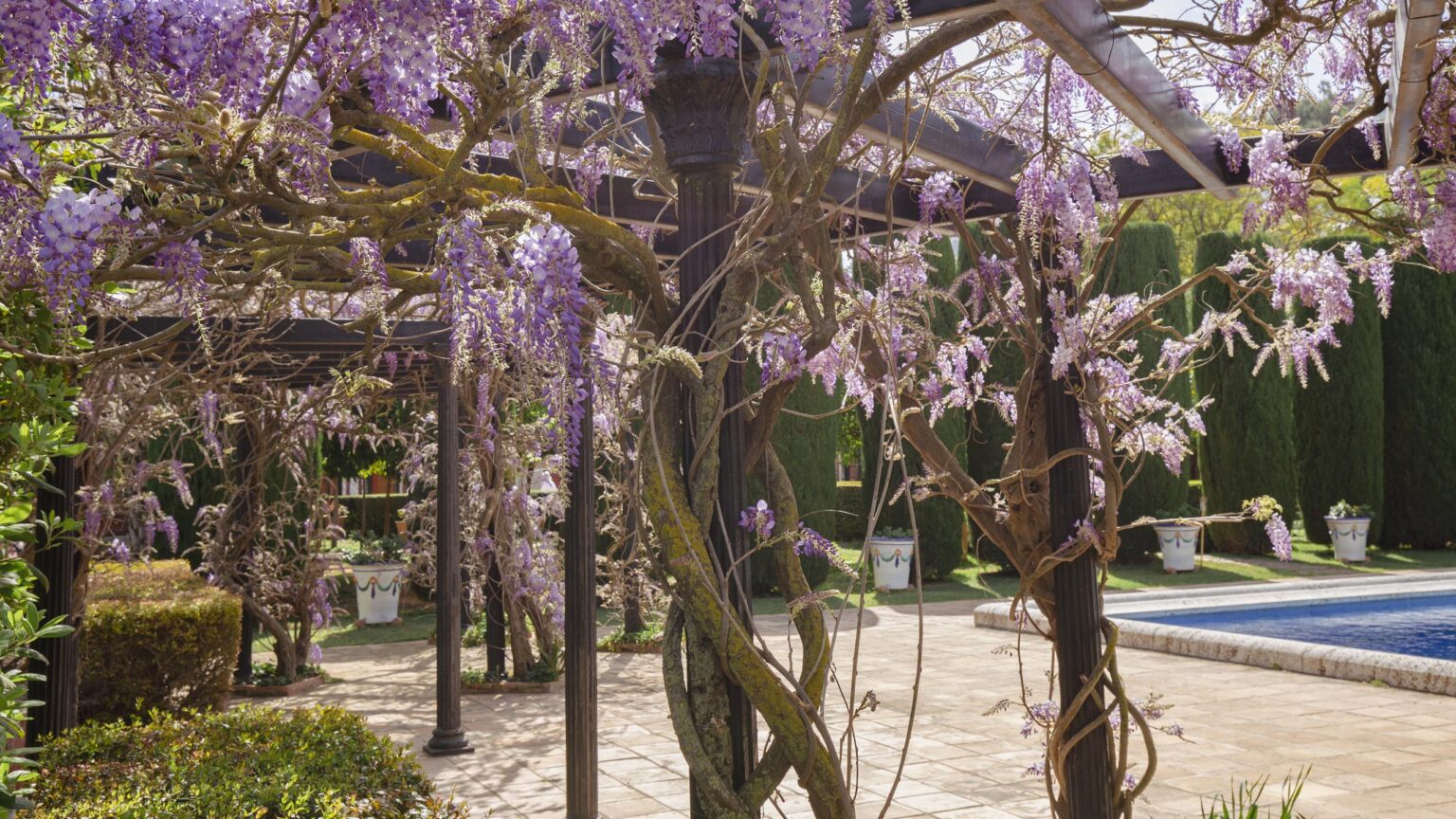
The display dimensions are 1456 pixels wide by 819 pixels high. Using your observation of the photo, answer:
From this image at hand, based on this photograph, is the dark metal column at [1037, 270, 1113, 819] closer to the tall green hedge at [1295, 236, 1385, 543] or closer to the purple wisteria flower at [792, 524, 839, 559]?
the purple wisteria flower at [792, 524, 839, 559]

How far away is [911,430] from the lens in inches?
117

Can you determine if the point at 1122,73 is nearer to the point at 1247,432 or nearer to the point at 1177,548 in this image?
the point at 1177,548

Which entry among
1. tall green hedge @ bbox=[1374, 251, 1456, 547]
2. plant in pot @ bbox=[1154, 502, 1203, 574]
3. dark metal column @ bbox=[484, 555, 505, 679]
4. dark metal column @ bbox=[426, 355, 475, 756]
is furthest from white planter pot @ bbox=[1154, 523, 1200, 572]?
dark metal column @ bbox=[426, 355, 475, 756]

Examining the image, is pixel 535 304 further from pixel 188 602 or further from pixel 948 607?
pixel 948 607

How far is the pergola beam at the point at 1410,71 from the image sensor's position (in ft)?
6.59

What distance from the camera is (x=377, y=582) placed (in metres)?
10.0

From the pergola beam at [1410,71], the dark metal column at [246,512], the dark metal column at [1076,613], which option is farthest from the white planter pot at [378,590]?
the pergola beam at [1410,71]

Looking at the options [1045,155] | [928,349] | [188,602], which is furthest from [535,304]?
[188,602]

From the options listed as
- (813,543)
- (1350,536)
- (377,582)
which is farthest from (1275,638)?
(377,582)

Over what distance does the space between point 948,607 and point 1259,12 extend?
751 centimetres

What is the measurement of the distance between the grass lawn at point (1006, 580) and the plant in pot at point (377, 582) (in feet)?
0.38

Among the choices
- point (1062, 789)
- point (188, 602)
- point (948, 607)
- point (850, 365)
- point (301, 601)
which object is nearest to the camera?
point (1062, 789)

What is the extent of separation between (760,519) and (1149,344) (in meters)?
11.3

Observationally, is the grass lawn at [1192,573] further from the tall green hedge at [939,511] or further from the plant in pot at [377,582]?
the plant in pot at [377,582]
